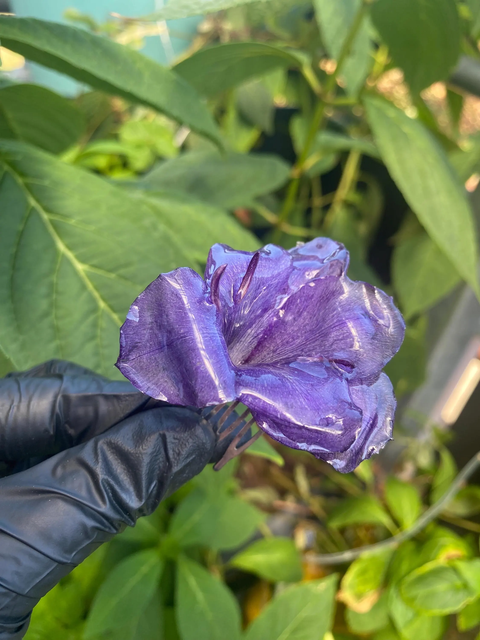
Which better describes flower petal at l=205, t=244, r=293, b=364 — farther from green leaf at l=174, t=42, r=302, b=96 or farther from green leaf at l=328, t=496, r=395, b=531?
green leaf at l=328, t=496, r=395, b=531

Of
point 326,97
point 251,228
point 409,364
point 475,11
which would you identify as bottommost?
point 409,364

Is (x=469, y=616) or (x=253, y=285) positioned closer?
(x=253, y=285)

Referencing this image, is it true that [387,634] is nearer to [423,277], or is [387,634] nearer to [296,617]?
[296,617]

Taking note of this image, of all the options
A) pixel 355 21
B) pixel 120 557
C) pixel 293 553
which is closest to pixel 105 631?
pixel 120 557

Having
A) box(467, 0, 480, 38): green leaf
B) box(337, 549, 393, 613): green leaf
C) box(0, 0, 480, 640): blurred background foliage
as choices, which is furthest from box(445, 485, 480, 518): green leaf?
box(467, 0, 480, 38): green leaf

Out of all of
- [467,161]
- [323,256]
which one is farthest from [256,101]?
[323,256]

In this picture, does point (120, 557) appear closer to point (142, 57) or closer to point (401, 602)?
point (401, 602)

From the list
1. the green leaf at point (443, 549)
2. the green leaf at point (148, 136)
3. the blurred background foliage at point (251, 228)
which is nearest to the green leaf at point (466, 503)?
the blurred background foliage at point (251, 228)
